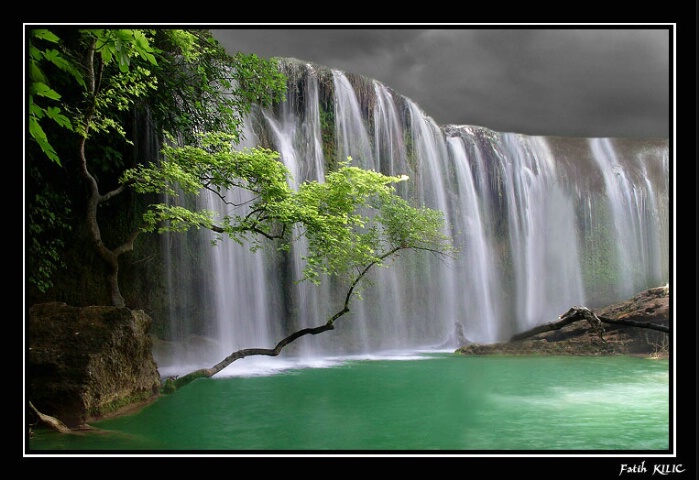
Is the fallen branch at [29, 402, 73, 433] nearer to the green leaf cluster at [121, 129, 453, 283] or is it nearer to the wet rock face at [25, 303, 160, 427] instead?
the wet rock face at [25, 303, 160, 427]

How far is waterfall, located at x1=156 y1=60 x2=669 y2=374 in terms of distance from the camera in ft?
32.7

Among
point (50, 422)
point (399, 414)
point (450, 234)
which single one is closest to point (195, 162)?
point (50, 422)

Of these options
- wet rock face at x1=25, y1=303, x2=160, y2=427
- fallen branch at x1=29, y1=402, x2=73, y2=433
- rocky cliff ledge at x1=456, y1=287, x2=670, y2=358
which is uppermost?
wet rock face at x1=25, y1=303, x2=160, y2=427

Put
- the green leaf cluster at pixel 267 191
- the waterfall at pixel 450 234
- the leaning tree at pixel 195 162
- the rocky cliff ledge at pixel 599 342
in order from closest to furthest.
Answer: the leaning tree at pixel 195 162 < the green leaf cluster at pixel 267 191 < the waterfall at pixel 450 234 < the rocky cliff ledge at pixel 599 342

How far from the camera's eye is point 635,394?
655cm

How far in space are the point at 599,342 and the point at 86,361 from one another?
9523 mm

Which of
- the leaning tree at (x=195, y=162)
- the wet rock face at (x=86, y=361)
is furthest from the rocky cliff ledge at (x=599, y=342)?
the wet rock face at (x=86, y=361)

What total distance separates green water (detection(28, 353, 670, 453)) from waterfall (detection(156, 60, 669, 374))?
2.14 m

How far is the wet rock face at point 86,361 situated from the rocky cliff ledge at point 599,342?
22.7ft

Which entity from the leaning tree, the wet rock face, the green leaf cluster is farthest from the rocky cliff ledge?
the wet rock face

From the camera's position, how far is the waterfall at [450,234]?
998 cm

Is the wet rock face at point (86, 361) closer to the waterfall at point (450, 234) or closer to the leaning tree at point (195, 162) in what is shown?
the leaning tree at point (195, 162)
